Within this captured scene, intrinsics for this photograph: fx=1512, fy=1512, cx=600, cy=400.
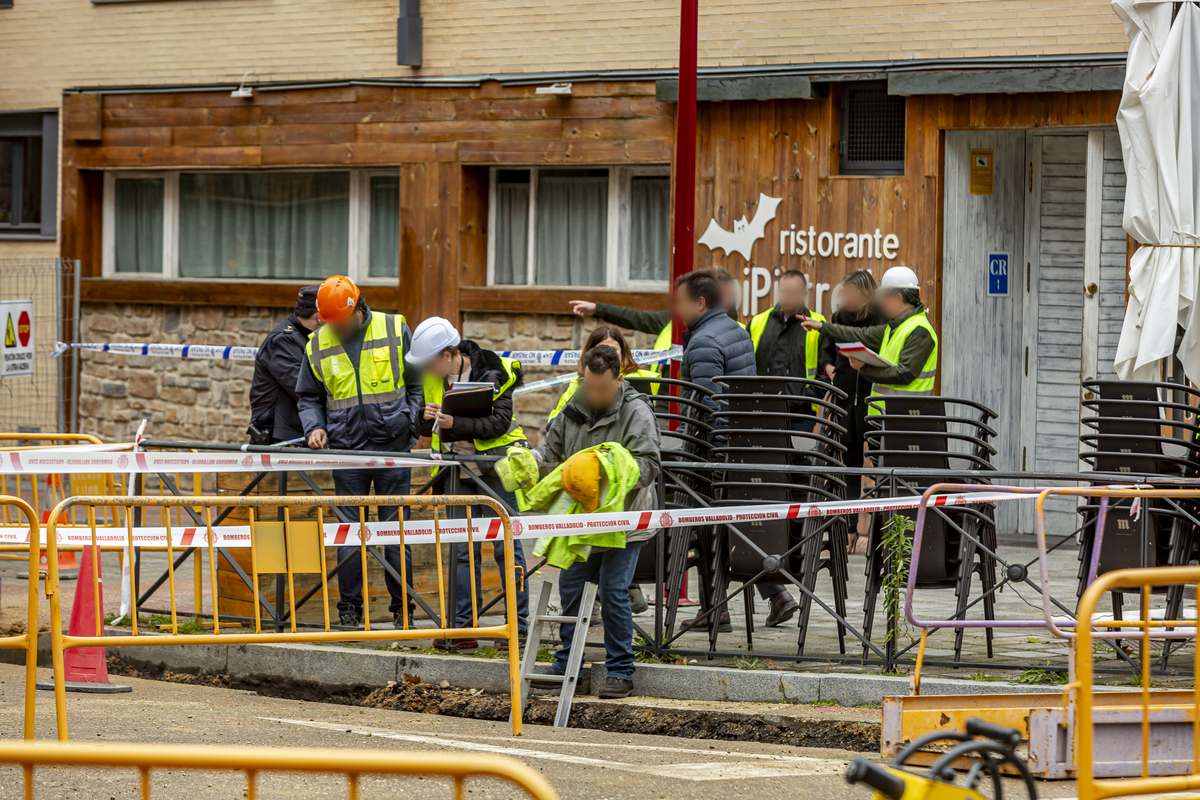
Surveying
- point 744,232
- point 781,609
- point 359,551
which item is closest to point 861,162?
point 744,232

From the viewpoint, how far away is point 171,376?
51.6ft

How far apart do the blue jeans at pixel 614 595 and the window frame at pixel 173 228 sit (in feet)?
27.0

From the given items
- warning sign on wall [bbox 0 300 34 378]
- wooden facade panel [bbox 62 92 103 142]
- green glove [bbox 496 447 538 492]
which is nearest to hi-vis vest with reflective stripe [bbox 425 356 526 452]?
green glove [bbox 496 447 538 492]

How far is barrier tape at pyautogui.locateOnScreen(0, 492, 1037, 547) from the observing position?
7.20 metres

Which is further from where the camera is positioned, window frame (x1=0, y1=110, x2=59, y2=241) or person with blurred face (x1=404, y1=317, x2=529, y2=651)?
window frame (x1=0, y1=110, x2=59, y2=241)

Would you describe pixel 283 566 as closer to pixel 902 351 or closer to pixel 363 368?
pixel 363 368

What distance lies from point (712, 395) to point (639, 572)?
1041 mm

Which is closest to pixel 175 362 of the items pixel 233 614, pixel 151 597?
pixel 151 597

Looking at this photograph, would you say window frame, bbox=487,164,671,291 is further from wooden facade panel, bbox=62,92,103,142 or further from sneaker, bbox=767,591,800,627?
sneaker, bbox=767,591,800,627

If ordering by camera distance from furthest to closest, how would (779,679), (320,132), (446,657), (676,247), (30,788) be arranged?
(320,132) < (676,247) < (446,657) < (779,679) < (30,788)

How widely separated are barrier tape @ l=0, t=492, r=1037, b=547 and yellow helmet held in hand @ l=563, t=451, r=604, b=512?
10 centimetres

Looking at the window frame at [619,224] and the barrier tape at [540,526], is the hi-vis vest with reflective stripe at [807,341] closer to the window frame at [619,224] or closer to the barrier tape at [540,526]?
the window frame at [619,224]

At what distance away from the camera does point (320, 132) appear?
14938 mm

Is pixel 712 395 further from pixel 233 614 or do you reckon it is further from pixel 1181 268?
→ pixel 1181 268
